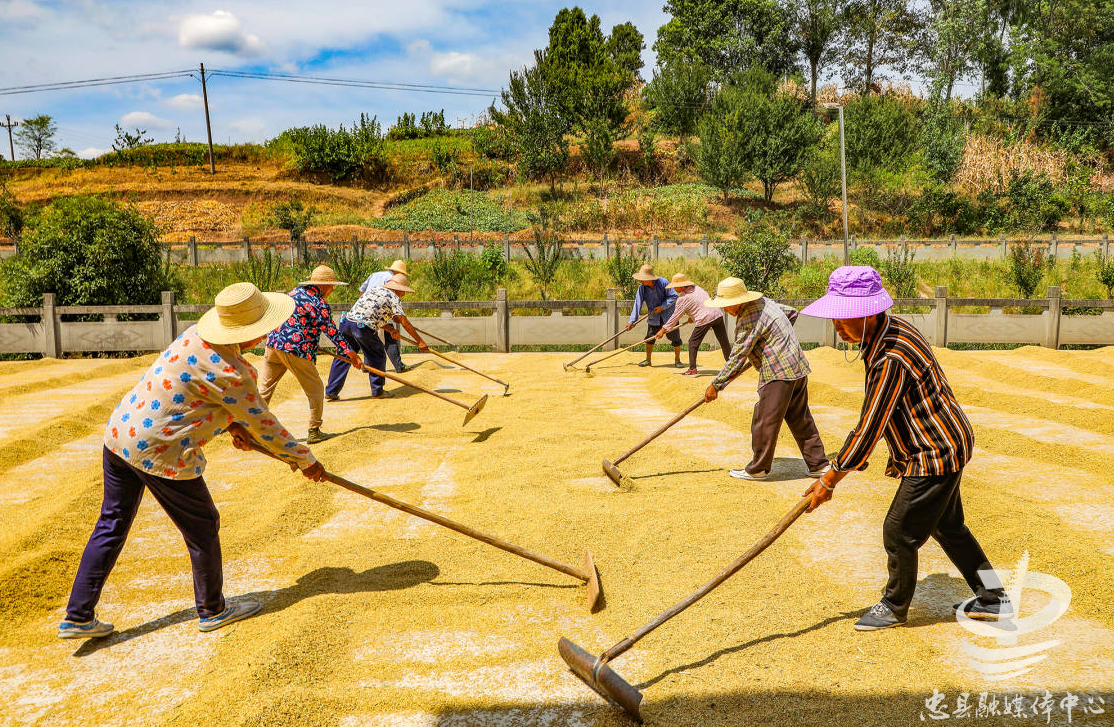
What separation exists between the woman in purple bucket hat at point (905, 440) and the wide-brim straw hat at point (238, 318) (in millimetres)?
2668

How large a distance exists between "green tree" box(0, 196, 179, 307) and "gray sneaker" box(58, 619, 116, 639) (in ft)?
43.3

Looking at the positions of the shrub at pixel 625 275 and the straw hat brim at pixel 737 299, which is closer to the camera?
the straw hat brim at pixel 737 299

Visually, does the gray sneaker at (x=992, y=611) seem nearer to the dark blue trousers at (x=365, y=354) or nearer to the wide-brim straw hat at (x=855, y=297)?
the wide-brim straw hat at (x=855, y=297)

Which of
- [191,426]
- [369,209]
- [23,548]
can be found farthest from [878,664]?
[369,209]

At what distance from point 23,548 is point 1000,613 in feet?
17.6

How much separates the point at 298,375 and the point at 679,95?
137ft

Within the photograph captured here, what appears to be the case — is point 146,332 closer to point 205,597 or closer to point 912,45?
point 205,597

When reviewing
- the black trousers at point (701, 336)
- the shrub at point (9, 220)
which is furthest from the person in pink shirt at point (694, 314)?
the shrub at point (9, 220)

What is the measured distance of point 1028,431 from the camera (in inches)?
286

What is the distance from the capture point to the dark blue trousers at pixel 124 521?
3.38 meters

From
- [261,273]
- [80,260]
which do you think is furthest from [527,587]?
[261,273]

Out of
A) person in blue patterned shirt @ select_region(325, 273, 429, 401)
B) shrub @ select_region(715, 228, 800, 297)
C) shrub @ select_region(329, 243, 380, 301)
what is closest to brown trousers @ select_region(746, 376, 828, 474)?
person in blue patterned shirt @ select_region(325, 273, 429, 401)

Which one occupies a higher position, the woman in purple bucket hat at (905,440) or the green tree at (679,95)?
the green tree at (679,95)

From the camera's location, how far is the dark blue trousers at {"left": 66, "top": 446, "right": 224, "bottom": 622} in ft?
11.1
